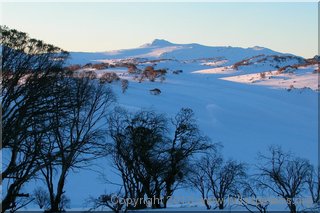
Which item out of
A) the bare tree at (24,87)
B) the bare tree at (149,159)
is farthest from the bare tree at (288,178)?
the bare tree at (24,87)

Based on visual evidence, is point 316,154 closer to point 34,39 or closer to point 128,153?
point 128,153

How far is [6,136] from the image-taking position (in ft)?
40.8

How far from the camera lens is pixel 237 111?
50.6 m

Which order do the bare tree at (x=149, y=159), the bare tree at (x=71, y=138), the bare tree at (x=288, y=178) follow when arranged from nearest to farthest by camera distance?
the bare tree at (x=71, y=138)
the bare tree at (x=288, y=178)
the bare tree at (x=149, y=159)

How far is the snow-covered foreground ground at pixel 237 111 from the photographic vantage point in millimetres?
32375

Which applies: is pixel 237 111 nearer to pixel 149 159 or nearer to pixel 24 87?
pixel 149 159

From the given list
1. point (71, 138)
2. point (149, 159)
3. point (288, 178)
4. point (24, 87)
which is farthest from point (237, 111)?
point (24, 87)

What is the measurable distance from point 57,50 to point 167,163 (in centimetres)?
987

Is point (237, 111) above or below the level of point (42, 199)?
above

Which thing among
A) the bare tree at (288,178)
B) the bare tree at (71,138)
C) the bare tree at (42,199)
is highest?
the bare tree at (71,138)

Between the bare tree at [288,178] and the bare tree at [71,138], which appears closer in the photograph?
the bare tree at [71,138]

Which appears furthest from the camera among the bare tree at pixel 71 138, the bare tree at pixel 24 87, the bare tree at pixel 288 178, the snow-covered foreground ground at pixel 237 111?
the snow-covered foreground ground at pixel 237 111

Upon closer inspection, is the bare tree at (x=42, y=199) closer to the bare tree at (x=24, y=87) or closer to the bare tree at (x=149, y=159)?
the bare tree at (x=149, y=159)

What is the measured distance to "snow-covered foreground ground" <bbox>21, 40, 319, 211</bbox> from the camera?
3238cm
